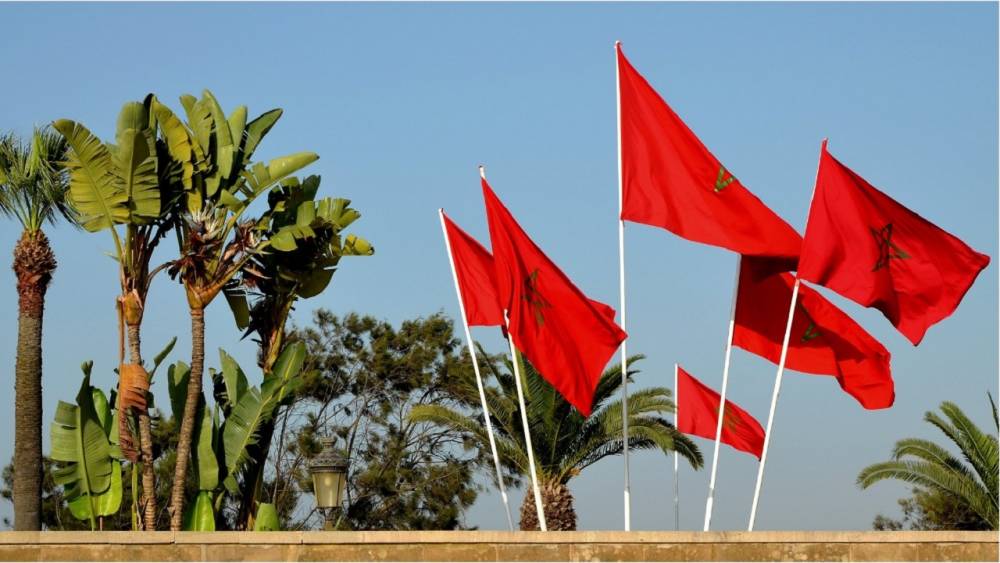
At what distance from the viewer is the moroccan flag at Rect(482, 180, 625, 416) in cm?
1532

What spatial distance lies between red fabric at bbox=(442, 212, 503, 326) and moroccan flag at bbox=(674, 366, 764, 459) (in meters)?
2.38

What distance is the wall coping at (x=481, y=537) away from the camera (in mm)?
12901

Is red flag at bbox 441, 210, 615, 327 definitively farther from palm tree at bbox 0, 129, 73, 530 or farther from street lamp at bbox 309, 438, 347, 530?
palm tree at bbox 0, 129, 73, 530

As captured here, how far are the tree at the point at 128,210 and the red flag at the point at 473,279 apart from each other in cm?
428

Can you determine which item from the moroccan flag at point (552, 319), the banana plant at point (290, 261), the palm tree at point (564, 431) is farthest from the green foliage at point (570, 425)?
the moroccan flag at point (552, 319)

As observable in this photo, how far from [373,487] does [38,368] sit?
1676 centimetres

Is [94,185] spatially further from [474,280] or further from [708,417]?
[708,417]

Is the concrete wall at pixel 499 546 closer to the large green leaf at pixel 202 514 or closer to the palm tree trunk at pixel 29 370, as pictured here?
the large green leaf at pixel 202 514

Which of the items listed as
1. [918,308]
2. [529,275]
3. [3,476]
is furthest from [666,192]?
[3,476]

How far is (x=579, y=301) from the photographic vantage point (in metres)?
15.6

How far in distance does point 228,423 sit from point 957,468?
13.6 m

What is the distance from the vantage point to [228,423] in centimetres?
1956

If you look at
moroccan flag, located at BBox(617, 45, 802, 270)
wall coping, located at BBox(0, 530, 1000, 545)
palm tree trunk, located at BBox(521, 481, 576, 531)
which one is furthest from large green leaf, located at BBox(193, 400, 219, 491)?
palm tree trunk, located at BBox(521, 481, 576, 531)

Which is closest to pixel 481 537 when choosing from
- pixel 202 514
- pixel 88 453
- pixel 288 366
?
pixel 202 514
